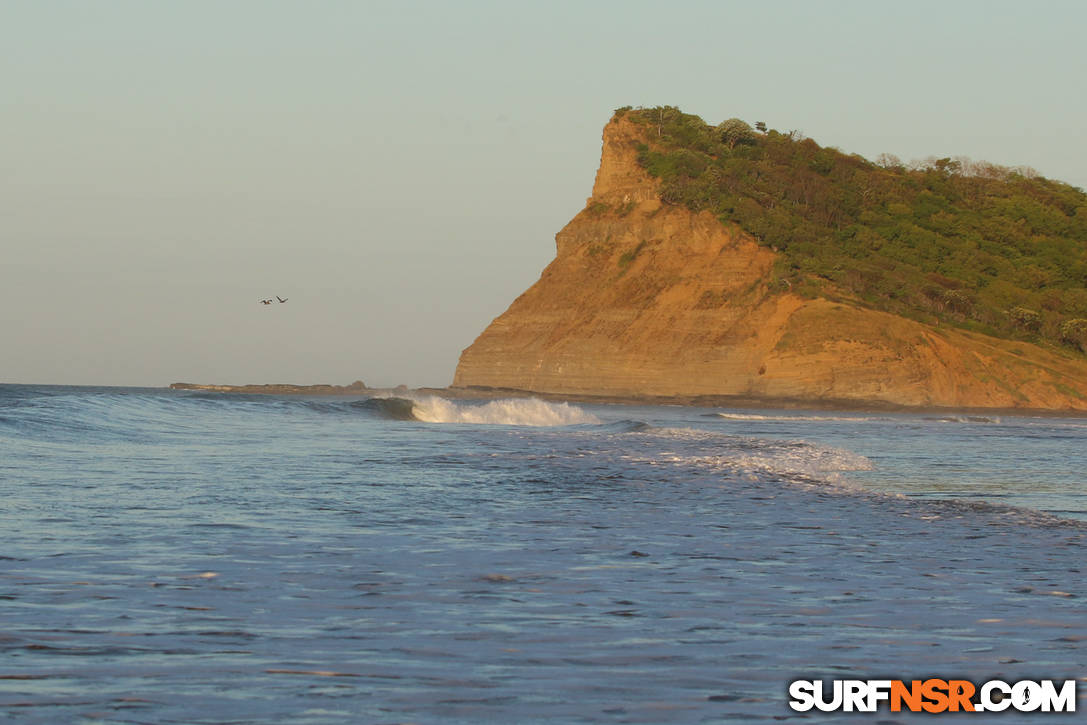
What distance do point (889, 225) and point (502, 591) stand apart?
289ft

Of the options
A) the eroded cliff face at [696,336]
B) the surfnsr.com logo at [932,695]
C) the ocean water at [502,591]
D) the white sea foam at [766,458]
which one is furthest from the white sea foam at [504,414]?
the surfnsr.com logo at [932,695]

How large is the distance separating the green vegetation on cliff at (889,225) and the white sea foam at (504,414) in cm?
3584

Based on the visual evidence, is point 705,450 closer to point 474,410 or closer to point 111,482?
point 111,482

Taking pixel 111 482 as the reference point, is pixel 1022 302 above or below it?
above

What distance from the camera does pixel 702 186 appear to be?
8325cm

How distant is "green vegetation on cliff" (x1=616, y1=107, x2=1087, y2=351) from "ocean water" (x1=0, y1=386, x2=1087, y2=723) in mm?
64026

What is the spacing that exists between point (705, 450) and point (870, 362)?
1997 inches

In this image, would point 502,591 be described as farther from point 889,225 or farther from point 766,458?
point 889,225

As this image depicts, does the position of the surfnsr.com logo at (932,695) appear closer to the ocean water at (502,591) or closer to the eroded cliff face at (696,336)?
the ocean water at (502,591)

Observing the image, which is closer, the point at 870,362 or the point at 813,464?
the point at 813,464

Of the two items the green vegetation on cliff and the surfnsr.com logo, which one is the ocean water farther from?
the green vegetation on cliff

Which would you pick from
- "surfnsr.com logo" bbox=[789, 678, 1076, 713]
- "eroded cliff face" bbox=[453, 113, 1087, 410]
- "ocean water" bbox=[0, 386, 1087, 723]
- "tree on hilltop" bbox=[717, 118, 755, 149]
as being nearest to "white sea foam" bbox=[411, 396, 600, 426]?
"ocean water" bbox=[0, 386, 1087, 723]

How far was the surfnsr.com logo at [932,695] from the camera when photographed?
464 centimetres

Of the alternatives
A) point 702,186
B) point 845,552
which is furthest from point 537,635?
point 702,186
